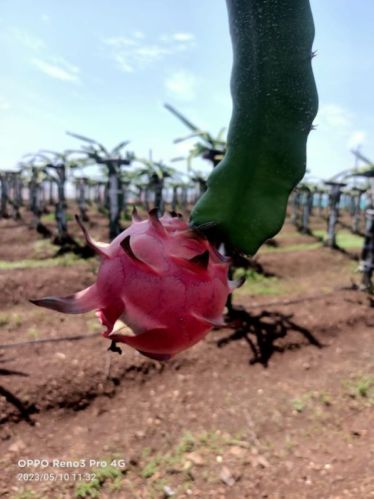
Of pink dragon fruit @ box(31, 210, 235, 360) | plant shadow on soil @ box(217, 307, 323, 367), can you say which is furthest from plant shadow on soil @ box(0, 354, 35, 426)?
pink dragon fruit @ box(31, 210, 235, 360)

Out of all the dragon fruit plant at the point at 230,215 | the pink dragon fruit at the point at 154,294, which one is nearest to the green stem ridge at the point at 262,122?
the dragon fruit plant at the point at 230,215

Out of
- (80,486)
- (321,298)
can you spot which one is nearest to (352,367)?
(321,298)

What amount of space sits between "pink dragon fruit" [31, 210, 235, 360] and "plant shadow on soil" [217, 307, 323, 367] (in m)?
5.65

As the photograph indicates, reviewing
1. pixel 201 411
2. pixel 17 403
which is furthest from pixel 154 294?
pixel 17 403

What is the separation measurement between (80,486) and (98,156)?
9716mm

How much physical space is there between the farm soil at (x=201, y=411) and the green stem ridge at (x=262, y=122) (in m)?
3.69

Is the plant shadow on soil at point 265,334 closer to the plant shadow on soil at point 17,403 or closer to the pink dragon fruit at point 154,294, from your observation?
the plant shadow on soil at point 17,403

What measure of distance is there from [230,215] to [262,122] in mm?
190

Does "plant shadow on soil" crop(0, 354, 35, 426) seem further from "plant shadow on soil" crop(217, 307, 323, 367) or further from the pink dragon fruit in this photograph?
the pink dragon fruit

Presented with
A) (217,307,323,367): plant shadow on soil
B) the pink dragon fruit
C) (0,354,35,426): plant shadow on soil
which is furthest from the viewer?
(217,307,323,367): plant shadow on soil

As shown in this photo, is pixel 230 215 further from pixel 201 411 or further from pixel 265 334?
pixel 265 334

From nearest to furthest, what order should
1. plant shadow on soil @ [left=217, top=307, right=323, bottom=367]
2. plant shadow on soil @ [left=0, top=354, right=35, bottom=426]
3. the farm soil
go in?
1. the farm soil
2. plant shadow on soil @ [left=0, top=354, right=35, bottom=426]
3. plant shadow on soil @ [left=217, top=307, right=323, bottom=367]

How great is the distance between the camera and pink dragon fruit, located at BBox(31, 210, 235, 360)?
763 mm

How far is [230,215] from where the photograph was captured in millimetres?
908
